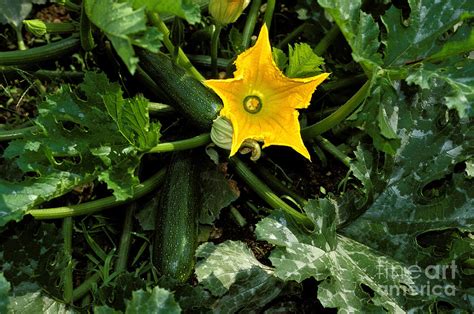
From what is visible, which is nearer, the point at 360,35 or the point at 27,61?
the point at 360,35

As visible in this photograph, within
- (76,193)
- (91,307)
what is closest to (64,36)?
(76,193)

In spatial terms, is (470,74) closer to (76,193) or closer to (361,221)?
(361,221)

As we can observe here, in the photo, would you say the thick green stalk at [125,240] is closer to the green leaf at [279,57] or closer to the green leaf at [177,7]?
the green leaf at [279,57]

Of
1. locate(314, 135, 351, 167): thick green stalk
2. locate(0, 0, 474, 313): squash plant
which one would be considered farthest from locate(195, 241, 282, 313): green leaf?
locate(314, 135, 351, 167): thick green stalk

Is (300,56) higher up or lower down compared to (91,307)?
higher up

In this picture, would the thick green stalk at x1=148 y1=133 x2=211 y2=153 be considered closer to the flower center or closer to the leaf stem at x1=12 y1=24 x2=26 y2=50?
the flower center

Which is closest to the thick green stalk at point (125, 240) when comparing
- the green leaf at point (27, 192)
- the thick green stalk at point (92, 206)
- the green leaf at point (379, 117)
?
the thick green stalk at point (92, 206)

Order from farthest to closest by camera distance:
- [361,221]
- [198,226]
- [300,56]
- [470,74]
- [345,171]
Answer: [345,171] → [198,226] → [361,221] → [300,56] → [470,74]
